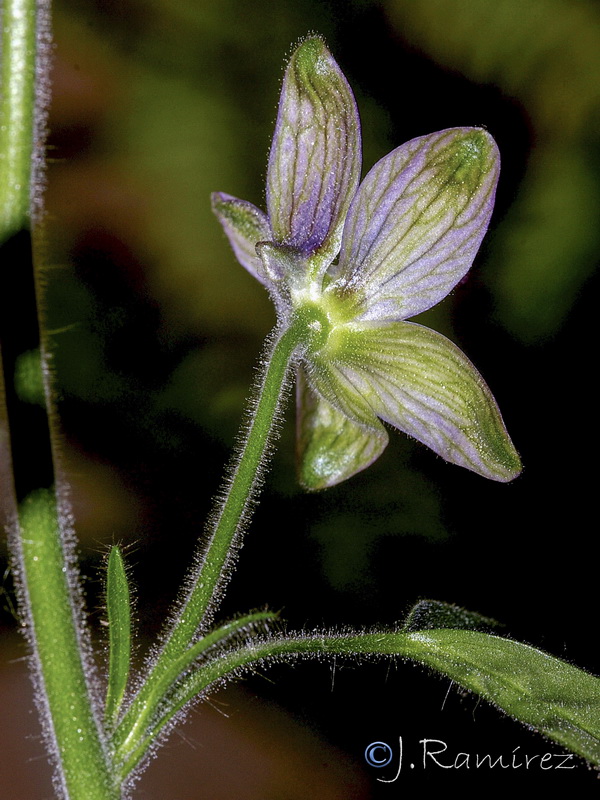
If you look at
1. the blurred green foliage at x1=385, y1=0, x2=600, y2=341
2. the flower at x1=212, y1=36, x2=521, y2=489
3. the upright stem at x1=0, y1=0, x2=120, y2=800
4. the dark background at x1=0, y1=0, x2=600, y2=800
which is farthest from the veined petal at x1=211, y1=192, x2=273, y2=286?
the blurred green foliage at x1=385, y1=0, x2=600, y2=341

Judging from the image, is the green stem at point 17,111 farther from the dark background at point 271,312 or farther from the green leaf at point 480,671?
the dark background at point 271,312

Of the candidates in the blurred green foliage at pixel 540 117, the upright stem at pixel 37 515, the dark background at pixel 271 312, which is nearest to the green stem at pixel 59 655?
the upright stem at pixel 37 515

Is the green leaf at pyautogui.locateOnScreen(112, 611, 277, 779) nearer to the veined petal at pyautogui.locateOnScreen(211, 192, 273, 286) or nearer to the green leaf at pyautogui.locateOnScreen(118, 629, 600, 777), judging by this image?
the green leaf at pyautogui.locateOnScreen(118, 629, 600, 777)

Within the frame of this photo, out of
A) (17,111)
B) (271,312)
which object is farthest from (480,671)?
(271,312)

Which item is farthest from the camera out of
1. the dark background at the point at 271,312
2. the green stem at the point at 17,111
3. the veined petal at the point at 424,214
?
the dark background at the point at 271,312

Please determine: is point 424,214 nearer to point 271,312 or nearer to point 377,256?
point 377,256
